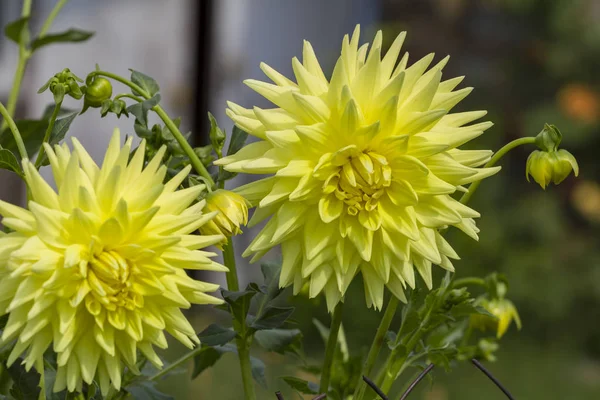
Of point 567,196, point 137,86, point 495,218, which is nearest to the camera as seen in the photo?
point 137,86

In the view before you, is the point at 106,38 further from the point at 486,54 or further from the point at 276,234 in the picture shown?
the point at 276,234

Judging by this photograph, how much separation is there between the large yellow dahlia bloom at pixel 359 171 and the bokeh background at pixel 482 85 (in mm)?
2064

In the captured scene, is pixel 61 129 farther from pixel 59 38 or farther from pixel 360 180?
pixel 59 38

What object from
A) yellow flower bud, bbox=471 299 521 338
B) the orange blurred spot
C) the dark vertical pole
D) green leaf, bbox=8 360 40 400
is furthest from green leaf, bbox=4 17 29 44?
the orange blurred spot

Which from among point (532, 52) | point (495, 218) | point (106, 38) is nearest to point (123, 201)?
point (495, 218)

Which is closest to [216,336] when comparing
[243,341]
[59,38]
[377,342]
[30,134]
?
[243,341]

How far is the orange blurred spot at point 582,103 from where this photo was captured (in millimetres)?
3221

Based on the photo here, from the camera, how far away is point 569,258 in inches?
123

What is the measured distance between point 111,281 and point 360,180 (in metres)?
0.17

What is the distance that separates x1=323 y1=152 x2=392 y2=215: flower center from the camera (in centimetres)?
51

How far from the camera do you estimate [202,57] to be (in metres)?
3.51

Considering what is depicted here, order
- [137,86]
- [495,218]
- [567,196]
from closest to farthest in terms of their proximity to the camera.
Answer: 1. [137,86]
2. [495,218]
3. [567,196]

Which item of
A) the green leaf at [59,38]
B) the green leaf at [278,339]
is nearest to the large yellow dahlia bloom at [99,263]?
the green leaf at [278,339]

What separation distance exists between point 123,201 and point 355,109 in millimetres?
154
